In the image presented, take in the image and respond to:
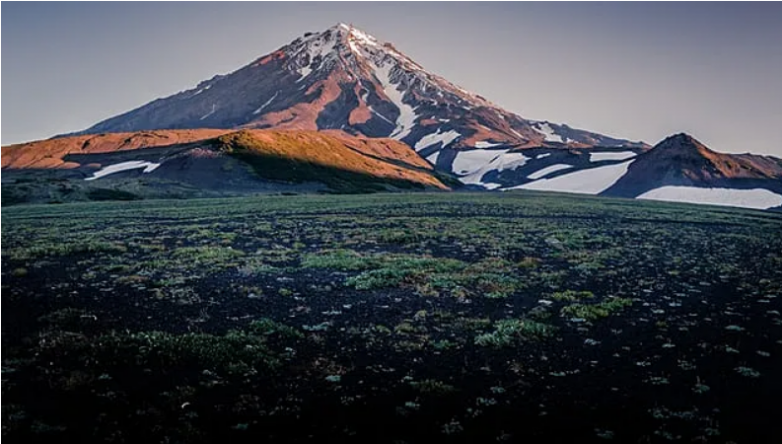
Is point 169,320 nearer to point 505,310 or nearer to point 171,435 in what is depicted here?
point 171,435

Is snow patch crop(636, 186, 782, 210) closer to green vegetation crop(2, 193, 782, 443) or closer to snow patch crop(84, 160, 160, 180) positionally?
green vegetation crop(2, 193, 782, 443)

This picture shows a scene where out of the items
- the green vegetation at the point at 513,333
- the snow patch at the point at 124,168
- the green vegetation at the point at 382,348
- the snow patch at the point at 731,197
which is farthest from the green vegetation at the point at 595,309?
the snow patch at the point at 124,168

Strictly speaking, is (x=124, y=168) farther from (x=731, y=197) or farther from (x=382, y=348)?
(x=731, y=197)

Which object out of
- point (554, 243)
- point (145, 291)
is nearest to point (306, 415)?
point (145, 291)

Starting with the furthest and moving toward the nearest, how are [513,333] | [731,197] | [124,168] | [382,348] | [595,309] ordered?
1. [124,168]
2. [731,197]
3. [595,309]
4. [513,333]
5. [382,348]

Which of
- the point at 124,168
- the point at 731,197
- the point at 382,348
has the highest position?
the point at 124,168

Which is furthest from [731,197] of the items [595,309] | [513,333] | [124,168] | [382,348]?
[124,168]

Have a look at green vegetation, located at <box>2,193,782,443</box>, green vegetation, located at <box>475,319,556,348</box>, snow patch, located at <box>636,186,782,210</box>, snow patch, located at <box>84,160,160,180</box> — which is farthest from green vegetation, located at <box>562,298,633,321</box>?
snow patch, located at <box>84,160,160,180</box>

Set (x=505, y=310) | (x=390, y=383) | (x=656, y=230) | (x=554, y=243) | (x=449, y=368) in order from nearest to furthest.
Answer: (x=390, y=383) < (x=449, y=368) < (x=505, y=310) < (x=554, y=243) < (x=656, y=230)

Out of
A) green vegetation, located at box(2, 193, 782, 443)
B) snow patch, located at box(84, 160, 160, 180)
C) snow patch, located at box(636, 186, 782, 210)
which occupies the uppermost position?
snow patch, located at box(84, 160, 160, 180)

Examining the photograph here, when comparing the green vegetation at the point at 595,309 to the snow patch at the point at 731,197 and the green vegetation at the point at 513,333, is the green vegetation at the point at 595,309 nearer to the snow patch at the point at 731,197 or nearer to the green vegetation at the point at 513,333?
the green vegetation at the point at 513,333

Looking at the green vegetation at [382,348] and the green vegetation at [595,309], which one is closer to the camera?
the green vegetation at [382,348]
